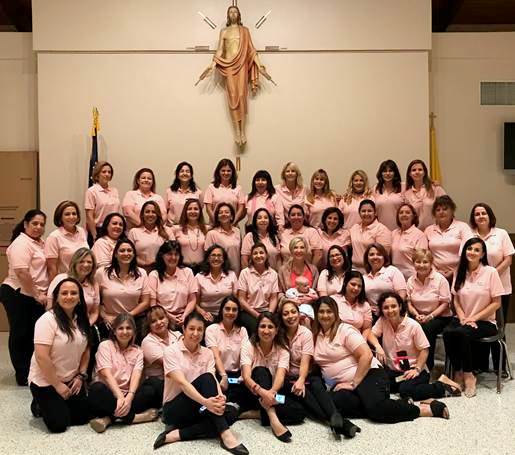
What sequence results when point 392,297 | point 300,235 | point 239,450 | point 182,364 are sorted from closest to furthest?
point 239,450 < point 182,364 < point 392,297 < point 300,235

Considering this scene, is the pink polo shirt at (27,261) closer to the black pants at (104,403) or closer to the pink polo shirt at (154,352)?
the pink polo shirt at (154,352)

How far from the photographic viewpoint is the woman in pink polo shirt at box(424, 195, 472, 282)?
537 centimetres

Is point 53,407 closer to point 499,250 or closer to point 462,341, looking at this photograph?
point 462,341

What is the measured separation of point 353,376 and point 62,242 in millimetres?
2534

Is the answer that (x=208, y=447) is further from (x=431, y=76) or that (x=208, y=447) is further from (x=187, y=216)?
(x=431, y=76)

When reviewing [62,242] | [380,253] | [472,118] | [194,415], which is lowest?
[194,415]

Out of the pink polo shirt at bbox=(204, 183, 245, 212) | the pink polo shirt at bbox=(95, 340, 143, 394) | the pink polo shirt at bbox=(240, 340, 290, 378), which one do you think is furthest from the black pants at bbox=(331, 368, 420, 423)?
the pink polo shirt at bbox=(204, 183, 245, 212)

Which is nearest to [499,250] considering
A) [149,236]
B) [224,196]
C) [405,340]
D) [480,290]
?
[480,290]

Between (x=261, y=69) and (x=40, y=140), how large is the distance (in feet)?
8.65

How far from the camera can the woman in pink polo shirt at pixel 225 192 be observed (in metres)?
5.99

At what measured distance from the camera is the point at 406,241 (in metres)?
5.48

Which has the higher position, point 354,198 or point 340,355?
point 354,198

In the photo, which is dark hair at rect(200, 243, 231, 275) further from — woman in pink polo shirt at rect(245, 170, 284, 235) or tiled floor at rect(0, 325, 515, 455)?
tiled floor at rect(0, 325, 515, 455)

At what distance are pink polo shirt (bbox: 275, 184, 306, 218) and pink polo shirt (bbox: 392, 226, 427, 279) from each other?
1001mm
